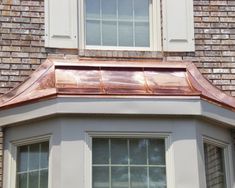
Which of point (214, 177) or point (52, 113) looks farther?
point (214, 177)

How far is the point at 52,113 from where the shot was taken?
24.5 feet

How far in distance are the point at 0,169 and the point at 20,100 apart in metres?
0.95

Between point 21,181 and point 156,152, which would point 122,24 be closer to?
point 156,152

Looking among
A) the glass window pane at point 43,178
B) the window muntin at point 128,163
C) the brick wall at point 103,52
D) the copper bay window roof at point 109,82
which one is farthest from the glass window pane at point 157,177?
the brick wall at point 103,52

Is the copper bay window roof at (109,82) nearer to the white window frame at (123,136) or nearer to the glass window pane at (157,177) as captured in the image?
the white window frame at (123,136)

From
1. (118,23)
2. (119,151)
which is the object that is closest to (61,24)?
(118,23)

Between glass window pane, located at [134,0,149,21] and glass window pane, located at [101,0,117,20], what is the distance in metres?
0.31

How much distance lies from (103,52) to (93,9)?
74 centimetres

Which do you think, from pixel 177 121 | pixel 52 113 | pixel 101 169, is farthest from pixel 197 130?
pixel 52 113

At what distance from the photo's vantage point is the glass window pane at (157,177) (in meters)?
7.60

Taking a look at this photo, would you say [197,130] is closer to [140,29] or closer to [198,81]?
[198,81]

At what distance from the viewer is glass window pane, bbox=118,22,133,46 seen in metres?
9.16

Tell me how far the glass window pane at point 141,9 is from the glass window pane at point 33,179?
2829 mm

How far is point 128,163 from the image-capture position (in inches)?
300
